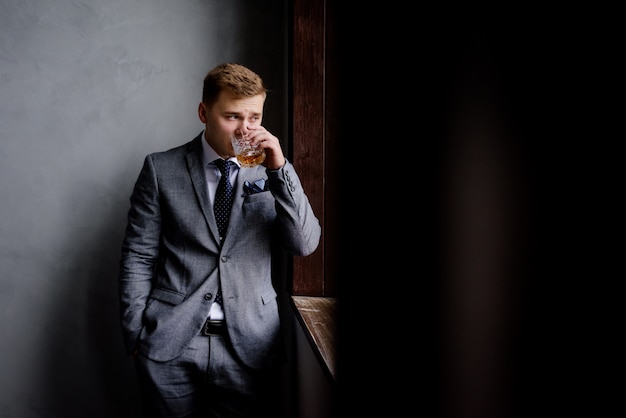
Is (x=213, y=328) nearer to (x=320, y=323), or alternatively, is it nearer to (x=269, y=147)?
(x=320, y=323)

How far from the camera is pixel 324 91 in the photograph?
1749 mm

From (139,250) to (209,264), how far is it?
0.80 ft

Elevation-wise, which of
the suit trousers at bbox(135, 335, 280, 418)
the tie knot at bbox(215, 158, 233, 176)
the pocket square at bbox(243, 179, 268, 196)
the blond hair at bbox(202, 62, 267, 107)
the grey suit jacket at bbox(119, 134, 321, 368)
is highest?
the blond hair at bbox(202, 62, 267, 107)

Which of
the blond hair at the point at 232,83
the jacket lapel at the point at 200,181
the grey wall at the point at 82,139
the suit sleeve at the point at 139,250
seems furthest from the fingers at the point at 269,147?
the grey wall at the point at 82,139

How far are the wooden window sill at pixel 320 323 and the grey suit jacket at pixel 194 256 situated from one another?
0.46ft

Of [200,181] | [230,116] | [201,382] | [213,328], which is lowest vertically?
[201,382]

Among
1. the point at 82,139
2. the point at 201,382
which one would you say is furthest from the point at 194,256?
the point at 82,139

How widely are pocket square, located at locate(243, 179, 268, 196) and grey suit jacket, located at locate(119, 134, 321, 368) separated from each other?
1 cm

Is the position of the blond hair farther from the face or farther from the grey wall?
the grey wall

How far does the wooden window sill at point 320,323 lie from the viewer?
119 cm

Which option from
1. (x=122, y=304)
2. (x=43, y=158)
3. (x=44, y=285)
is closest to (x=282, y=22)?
(x=43, y=158)

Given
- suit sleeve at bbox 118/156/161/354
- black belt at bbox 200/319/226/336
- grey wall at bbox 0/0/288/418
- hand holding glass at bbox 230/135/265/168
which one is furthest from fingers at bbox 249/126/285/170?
grey wall at bbox 0/0/288/418

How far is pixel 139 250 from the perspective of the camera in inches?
62.2

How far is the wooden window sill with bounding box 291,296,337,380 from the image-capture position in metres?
1.19
